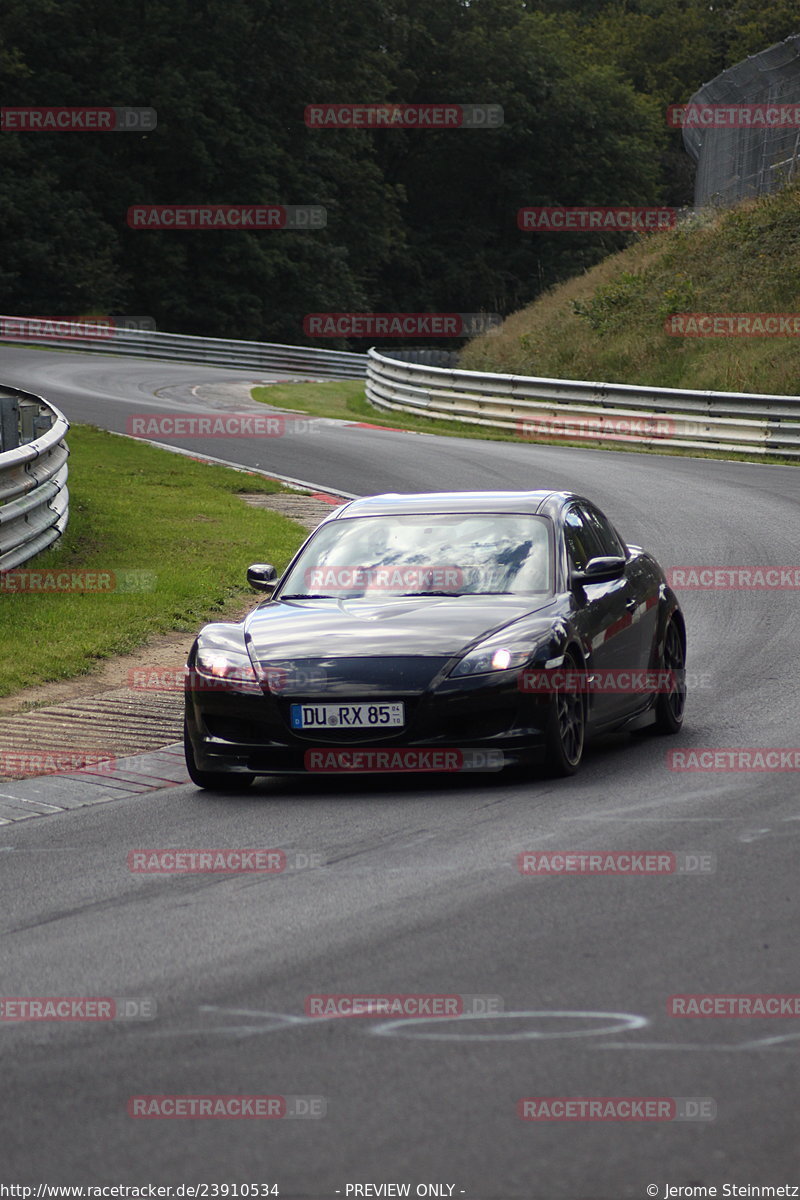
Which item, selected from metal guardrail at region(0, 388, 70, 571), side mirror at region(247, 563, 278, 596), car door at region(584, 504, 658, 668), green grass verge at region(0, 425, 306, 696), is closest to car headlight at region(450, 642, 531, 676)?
car door at region(584, 504, 658, 668)

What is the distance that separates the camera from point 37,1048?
4.74 meters

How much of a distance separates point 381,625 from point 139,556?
7571mm

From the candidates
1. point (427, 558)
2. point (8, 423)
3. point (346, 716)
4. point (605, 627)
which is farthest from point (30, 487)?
point (346, 716)

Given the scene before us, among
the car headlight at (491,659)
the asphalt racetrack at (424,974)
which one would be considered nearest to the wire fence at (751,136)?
the asphalt racetrack at (424,974)

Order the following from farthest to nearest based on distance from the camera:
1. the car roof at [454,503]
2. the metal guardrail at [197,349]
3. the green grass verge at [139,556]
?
the metal guardrail at [197,349]
the green grass verge at [139,556]
the car roof at [454,503]

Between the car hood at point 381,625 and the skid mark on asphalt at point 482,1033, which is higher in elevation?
the car hood at point 381,625

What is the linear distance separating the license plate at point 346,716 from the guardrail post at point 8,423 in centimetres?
885

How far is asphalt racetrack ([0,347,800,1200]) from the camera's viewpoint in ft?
13.0

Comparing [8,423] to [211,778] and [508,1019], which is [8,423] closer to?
[211,778]

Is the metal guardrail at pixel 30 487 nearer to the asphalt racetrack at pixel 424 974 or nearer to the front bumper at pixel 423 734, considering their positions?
the asphalt racetrack at pixel 424 974

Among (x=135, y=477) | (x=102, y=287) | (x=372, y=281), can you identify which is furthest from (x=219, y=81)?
(x=135, y=477)

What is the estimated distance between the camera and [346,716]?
817cm

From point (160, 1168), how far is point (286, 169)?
6173 cm

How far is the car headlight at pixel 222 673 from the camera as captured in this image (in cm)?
841
